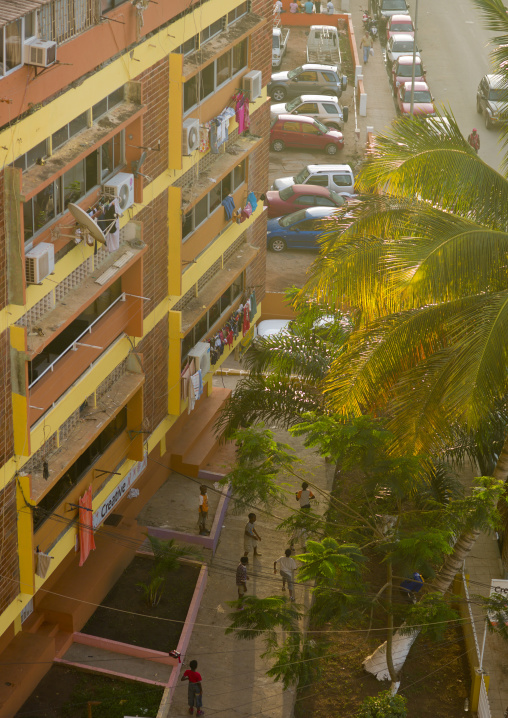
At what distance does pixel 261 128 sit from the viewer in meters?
28.5

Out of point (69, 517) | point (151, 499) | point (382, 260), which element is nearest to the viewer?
point (382, 260)

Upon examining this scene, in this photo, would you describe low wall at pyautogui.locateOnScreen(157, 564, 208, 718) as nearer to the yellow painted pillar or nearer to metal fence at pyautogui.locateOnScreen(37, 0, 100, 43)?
Answer: the yellow painted pillar

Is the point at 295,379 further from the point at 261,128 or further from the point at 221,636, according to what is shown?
the point at 261,128

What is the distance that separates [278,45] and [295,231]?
62.4 ft

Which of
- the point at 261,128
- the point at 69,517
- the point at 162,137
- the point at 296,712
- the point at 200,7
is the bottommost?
the point at 296,712

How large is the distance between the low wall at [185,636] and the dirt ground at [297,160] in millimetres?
15625

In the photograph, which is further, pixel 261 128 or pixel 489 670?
pixel 261 128

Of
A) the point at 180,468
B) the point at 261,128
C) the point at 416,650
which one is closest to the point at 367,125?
the point at 261,128

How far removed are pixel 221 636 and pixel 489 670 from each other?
17.5 feet

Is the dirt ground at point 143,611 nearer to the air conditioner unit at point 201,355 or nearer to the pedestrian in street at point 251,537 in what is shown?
the pedestrian in street at point 251,537

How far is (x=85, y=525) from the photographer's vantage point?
2128 centimetres

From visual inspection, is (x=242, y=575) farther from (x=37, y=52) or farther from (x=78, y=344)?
(x=37, y=52)

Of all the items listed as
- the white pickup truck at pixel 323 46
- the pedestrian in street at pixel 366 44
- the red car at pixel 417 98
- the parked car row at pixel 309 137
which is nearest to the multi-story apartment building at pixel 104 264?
the parked car row at pixel 309 137

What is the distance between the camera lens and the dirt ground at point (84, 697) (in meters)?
19.8
